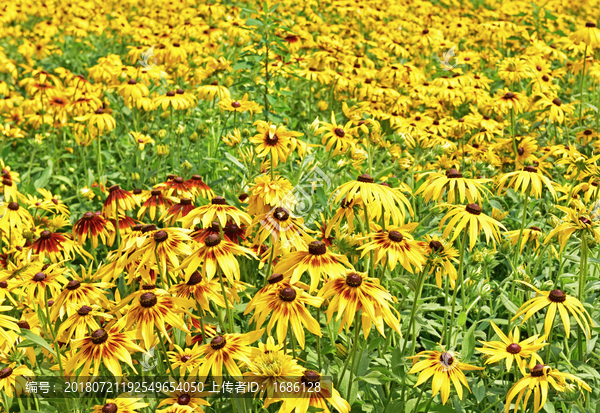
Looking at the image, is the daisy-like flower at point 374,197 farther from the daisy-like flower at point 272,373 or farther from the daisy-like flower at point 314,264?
the daisy-like flower at point 272,373

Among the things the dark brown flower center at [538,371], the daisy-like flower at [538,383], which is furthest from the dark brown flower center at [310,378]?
the dark brown flower center at [538,371]

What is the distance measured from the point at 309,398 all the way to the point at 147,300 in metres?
0.64

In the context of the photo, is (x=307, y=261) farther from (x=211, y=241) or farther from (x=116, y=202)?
(x=116, y=202)

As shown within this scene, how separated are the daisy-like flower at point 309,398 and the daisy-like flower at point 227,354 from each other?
17 centimetres

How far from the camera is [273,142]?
2.54 m

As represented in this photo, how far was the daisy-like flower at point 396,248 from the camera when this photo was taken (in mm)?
1919

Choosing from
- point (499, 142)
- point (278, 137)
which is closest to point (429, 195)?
point (278, 137)

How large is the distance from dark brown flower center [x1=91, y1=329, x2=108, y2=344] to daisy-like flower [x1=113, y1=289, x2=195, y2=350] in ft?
0.37

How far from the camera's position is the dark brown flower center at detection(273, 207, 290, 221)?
2.07 m

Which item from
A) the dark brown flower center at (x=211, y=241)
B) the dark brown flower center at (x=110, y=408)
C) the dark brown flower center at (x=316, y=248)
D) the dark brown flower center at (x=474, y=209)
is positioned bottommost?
the dark brown flower center at (x=110, y=408)

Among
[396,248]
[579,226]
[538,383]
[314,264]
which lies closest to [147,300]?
[314,264]

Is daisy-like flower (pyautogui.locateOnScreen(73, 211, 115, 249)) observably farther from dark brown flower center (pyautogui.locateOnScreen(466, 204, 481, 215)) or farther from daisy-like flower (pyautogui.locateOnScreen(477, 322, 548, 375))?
daisy-like flower (pyautogui.locateOnScreen(477, 322, 548, 375))

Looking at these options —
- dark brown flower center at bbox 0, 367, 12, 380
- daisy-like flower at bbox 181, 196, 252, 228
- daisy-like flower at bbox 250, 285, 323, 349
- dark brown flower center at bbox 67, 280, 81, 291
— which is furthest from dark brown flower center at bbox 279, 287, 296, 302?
dark brown flower center at bbox 0, 367, 12, 380

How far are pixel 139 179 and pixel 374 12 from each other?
4882 mm
